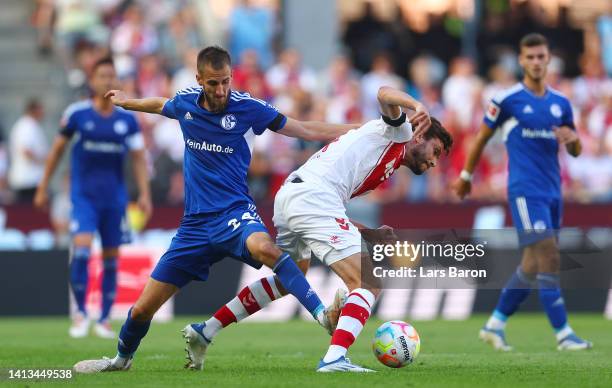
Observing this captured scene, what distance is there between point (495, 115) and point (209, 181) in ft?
13.5

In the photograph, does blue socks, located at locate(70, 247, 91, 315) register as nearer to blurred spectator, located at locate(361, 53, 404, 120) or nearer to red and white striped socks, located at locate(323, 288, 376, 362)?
red and white striped socks, located at locate(323, 288, 376, 362)

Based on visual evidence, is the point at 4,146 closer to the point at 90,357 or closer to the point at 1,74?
the point at 1,74

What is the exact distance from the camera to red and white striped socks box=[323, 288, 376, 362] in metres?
8.70

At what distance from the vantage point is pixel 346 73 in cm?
2159

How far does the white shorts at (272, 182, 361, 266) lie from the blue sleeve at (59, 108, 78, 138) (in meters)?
5.61

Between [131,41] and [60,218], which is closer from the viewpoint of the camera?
[60,218]

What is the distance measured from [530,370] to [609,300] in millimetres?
8953

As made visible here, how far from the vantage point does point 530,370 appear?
9.49 meters

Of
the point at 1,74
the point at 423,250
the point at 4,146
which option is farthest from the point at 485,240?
the point at 1,74

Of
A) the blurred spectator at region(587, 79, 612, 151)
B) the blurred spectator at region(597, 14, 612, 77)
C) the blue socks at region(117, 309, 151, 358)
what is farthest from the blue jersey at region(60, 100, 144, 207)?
the blurred spectator at region(597, 14, 612, 77)

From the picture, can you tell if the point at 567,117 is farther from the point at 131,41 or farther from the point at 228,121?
the point at 131,41

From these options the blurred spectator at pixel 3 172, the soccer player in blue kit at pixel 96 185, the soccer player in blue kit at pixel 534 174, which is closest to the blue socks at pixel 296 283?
the soccer player in blue kit at pixel 534 174

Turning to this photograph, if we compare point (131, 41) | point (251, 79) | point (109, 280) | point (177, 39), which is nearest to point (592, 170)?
point (251, 79)

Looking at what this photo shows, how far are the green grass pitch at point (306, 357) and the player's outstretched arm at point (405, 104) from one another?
1.69 m
